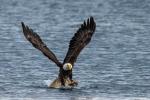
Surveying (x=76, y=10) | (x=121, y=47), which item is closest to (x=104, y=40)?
(x=121, y=47)

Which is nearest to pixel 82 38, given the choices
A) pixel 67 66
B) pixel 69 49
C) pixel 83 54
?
pixel 69 49

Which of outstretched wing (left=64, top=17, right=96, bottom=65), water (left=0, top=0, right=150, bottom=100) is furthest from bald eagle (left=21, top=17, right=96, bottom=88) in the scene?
water (left=0, top=0, right=150, bottom=100)

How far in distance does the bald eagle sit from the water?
0.39 meters

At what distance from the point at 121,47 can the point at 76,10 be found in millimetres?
19099

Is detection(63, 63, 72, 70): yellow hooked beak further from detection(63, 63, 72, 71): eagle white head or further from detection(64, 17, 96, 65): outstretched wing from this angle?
detection(64, 17, 96, 65): outstretched wing

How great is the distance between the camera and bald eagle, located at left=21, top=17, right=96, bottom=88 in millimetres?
29328

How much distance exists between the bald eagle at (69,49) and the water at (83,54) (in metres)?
0.39

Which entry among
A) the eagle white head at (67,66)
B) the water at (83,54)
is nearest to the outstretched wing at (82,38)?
the eagle white head at (67,66)

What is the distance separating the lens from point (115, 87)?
95.8 ft

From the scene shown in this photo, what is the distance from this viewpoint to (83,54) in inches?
1437

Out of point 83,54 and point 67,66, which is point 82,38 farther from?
point 83,54

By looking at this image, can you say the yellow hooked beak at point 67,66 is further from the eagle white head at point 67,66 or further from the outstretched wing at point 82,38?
the outstretched wing at point 82,38

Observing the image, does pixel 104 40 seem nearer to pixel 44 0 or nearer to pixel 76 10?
pixel 76 10

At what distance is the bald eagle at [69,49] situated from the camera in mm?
29328
